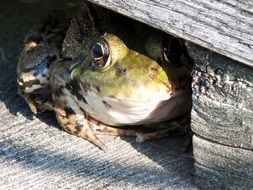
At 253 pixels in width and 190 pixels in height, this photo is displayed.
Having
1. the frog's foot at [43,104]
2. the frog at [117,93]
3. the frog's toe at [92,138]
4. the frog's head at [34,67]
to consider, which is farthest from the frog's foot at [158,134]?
the frog's head at [34,67]

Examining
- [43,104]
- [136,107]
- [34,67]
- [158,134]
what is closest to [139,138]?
[158,134]

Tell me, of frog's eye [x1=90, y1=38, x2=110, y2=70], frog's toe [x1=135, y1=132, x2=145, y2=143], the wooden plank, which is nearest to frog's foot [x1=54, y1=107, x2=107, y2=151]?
frog's toe [x1=135, y1=132, x2=145, y2=143]

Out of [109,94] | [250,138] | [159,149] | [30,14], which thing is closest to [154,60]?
[109,94]

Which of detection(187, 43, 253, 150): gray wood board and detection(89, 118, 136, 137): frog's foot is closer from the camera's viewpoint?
detection(187, 43, 253, 150): gray wood board

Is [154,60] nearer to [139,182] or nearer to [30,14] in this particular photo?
[139,182]

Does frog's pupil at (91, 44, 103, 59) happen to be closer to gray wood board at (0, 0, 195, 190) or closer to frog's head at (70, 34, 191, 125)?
frog's head at (70, 34, 191, 125)

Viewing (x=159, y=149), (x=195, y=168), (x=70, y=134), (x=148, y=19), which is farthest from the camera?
(x=70, y=134)
